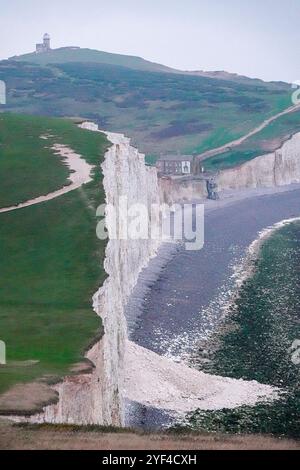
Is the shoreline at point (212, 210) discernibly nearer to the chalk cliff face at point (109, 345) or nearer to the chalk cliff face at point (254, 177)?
the chalk cliff face at point (109, 345)

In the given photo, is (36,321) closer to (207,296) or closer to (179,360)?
(179,360)

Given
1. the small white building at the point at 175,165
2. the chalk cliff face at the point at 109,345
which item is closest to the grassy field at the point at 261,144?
the small white building at the point at 175,165

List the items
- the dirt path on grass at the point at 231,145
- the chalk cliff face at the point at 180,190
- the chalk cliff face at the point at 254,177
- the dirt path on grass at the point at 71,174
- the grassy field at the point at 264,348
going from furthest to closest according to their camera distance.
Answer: the dirt path on grass at the point at 231,145 < the chalk cliff face at the point at 254,177 < the chalk cliff face at the point at 180,190 < the dirt path on grass at the point at 71,174 < the grassy field at the point at 264,348

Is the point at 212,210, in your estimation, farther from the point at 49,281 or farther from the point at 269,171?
the point at 49,281

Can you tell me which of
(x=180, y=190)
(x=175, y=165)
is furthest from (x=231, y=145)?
(x=180, y=190)

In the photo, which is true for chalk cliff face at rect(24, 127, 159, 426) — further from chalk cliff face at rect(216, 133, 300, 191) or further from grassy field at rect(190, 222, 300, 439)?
chalk cliff face at rect(216, 133, 300, 191)

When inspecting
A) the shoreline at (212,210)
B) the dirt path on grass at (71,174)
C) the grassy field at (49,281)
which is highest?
the dirt path on grass at (71,174)
